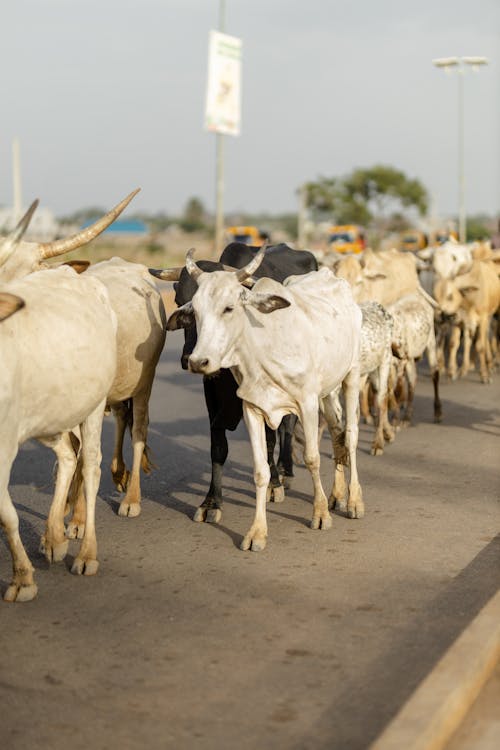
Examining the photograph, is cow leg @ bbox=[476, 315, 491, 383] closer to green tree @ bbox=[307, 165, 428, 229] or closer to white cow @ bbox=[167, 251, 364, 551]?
white cow @ bbox=[167, 251, 364, 551]

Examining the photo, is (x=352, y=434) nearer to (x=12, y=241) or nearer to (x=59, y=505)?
(x=59, y=505)

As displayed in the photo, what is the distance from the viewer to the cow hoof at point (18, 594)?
680cm

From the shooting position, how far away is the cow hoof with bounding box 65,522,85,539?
331 inches

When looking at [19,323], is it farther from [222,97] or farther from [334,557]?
[222,97]

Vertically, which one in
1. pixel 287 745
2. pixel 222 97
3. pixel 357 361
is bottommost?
pixel 287 745

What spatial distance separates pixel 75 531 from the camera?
27.7ft

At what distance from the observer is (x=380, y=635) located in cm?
614

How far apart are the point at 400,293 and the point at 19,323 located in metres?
9.49

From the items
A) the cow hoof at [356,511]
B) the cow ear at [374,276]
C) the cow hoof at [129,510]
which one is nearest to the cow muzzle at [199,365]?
the cow hoof at [129,510]

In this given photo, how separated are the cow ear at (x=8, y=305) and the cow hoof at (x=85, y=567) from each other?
1.85 meters

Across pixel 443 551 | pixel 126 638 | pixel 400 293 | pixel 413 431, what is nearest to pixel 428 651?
pixel 126 638

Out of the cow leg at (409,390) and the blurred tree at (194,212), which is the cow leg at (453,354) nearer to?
the cow leg at (409,390)

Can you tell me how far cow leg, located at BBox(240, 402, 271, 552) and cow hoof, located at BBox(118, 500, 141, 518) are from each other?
45.1 inches

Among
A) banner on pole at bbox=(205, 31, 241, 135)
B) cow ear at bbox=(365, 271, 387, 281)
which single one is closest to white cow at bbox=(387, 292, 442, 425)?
cow ear at bbox=(365, 271, 387, 281)
